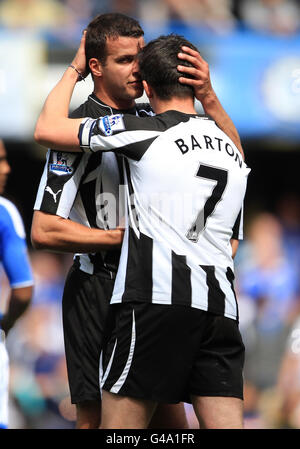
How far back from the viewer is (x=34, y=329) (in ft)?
26.3

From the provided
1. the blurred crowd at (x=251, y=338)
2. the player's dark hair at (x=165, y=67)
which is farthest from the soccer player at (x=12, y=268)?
the blurred crowd at (x=251, y=338)

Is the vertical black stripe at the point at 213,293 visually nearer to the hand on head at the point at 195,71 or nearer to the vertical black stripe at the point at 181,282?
the vertical black stripe at the point at 181,282

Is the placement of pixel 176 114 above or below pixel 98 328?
above

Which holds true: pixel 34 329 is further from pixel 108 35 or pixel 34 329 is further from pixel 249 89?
pixel 108 35

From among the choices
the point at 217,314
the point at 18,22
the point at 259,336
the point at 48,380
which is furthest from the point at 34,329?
the point at 217,314

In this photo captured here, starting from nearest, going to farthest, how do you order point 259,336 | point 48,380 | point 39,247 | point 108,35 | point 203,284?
point 203,284
point 39,247
point 108,35
point 48,380
point 259,336

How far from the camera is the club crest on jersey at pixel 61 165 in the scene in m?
3.19

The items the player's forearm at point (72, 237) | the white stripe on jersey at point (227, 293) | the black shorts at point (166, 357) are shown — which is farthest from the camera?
the player's forearm at point (72, 237)

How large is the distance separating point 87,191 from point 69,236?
0.89 ft

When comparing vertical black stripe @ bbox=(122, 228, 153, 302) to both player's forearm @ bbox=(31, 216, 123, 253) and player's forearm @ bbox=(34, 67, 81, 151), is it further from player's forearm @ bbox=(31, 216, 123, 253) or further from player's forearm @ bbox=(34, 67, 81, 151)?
player's forearm @ bbox=(34, 67, 81, 151)

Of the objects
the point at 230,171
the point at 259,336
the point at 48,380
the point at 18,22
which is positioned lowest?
the point at 48,380

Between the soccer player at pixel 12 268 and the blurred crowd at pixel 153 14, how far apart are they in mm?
4000

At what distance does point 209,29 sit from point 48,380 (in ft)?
13.5

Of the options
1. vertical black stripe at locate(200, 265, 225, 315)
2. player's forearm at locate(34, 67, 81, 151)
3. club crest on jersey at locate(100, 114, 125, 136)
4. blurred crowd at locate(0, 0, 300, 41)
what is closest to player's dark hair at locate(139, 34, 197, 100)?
club crest on jersey at locate(100, 114, 125, 136)
